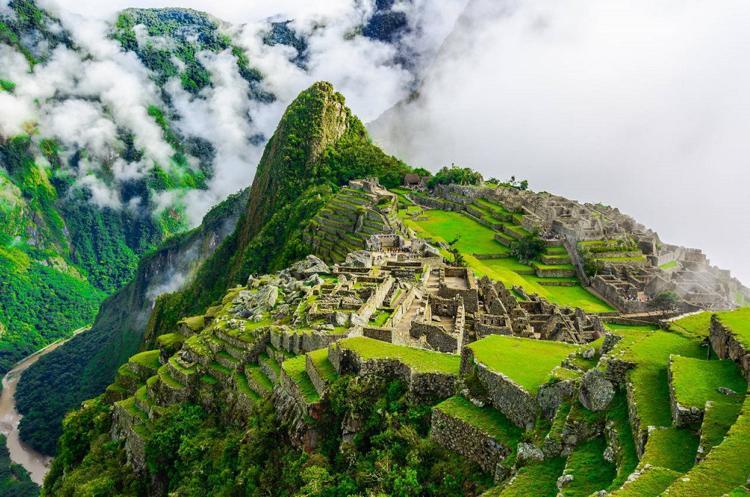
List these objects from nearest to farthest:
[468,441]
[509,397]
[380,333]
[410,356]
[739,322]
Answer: [739,322]
[468,441]
[509,397]
[410,356]
[380,333]

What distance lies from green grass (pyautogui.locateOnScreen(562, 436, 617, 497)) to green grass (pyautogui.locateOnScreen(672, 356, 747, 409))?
1602mm

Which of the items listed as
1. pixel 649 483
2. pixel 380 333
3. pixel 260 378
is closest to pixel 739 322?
pixel 649 483

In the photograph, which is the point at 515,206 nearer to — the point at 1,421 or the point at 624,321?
the point at 624,321

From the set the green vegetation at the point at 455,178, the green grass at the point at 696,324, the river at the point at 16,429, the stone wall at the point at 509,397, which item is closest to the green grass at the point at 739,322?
the green grass at the point at 696,324

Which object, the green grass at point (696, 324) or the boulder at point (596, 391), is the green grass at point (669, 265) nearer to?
the green grass at point (696, 324)

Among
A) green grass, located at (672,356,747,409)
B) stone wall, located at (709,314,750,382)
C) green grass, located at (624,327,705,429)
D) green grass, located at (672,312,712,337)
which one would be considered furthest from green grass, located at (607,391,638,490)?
green grass, located at (672,312,712,337)

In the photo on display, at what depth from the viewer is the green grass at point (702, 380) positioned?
905cm

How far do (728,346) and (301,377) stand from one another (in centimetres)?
1208

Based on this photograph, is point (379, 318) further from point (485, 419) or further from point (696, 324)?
point (696, 324)

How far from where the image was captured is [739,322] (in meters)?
11.4

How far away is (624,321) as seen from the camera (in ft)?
169

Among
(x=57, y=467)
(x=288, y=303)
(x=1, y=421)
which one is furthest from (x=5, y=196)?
(x=288, y=303)

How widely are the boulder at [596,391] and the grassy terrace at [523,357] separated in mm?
1197

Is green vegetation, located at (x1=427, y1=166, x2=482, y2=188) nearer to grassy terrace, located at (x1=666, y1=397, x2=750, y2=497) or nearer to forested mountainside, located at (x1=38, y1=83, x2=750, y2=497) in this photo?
forested mountainside, located at (x1=38, y1=83, x2=750, y2=497)
